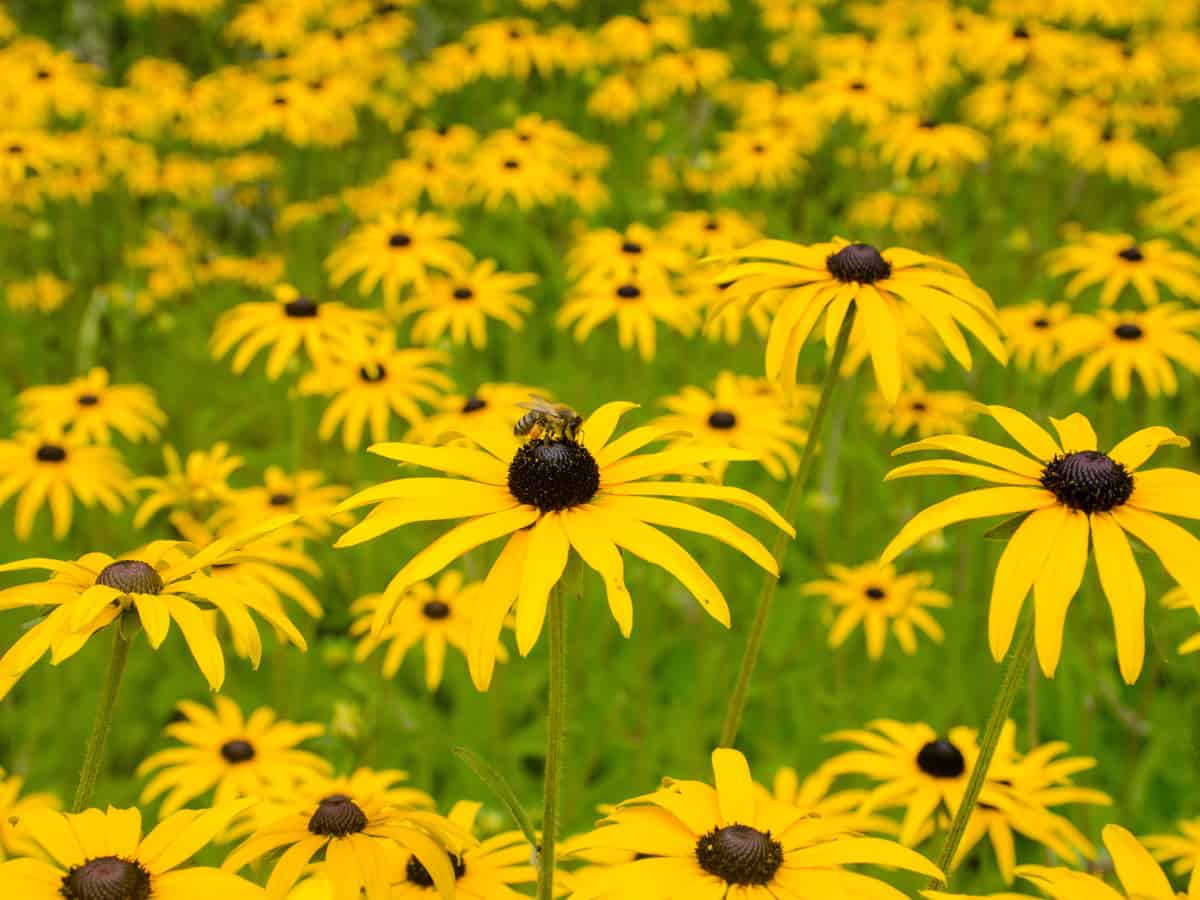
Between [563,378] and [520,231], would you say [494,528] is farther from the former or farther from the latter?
[520,231]

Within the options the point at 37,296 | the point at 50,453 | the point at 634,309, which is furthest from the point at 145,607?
the point at 37,296

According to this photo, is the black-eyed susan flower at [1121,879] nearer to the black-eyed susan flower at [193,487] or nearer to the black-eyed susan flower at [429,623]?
the black-eyed susan flower at [429,623]

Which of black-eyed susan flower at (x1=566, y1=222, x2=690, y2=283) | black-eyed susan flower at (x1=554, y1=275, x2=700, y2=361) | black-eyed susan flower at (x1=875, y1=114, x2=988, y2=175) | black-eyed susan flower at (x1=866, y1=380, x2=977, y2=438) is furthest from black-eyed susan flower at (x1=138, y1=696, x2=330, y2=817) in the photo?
black-eyed susan flower at (x1=875, y1=114, x2=988, y2=175)

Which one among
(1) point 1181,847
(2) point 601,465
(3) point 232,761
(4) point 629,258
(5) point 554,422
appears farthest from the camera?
(4) point 629,258

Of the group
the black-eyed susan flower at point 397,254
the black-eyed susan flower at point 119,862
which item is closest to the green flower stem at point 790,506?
the black-eyed susan flower at point 119,862

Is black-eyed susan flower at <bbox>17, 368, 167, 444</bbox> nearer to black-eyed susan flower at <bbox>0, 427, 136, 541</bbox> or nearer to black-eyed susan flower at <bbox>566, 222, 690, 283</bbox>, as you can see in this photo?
black-eyed susan flower at <bbox>0, 427, 136, 541</bbox>

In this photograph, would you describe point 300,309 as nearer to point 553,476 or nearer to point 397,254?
point 397,254
